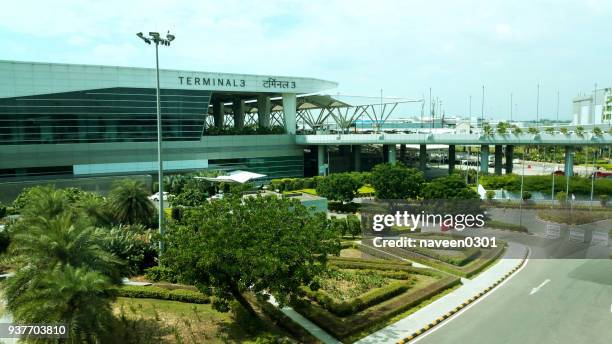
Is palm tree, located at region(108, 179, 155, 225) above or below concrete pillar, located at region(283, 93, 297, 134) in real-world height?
below

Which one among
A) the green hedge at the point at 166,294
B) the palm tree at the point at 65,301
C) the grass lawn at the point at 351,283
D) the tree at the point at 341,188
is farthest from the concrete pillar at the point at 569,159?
the palm tree at the point at 65,301

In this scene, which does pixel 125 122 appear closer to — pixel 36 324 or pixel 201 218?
pixel 201 218

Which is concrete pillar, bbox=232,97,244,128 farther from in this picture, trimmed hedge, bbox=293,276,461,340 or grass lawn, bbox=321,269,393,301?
trimmed hedge, bbox=293,276,461,340

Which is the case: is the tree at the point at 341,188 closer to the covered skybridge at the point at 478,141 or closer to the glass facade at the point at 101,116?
the covered skybridge at the point at 478,141

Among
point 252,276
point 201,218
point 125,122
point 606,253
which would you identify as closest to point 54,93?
point 125,122

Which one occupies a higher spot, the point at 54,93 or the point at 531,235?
the point at 54,93

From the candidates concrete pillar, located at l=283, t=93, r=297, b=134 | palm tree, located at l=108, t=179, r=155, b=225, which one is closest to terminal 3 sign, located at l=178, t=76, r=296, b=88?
concrete pillar, located at l=283, t=93, r=297, b=134
